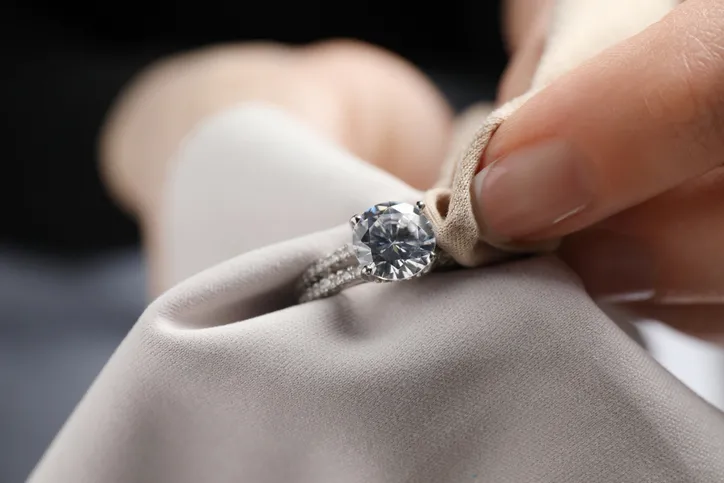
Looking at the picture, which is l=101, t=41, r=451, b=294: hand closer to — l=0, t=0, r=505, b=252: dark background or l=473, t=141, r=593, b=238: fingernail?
l=0, t=0, r=505, b=252: dark background

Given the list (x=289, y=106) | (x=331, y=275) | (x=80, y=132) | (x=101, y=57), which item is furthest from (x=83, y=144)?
(x=331, y=275)

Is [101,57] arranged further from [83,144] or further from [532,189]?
[532,189]

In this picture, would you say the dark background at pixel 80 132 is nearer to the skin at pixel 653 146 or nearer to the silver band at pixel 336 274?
the silver band at pixel 336 274

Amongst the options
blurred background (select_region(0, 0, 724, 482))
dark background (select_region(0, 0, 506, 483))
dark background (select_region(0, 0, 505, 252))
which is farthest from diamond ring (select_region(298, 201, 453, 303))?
dark background (select_region(0, 0, 505, 252))

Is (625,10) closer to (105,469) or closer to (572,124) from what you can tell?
(572,124)

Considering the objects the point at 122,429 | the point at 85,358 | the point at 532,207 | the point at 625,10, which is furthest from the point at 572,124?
the point at 85,358

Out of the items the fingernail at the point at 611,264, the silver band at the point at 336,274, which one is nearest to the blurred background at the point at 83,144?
the fingernail at the point at 611,264
